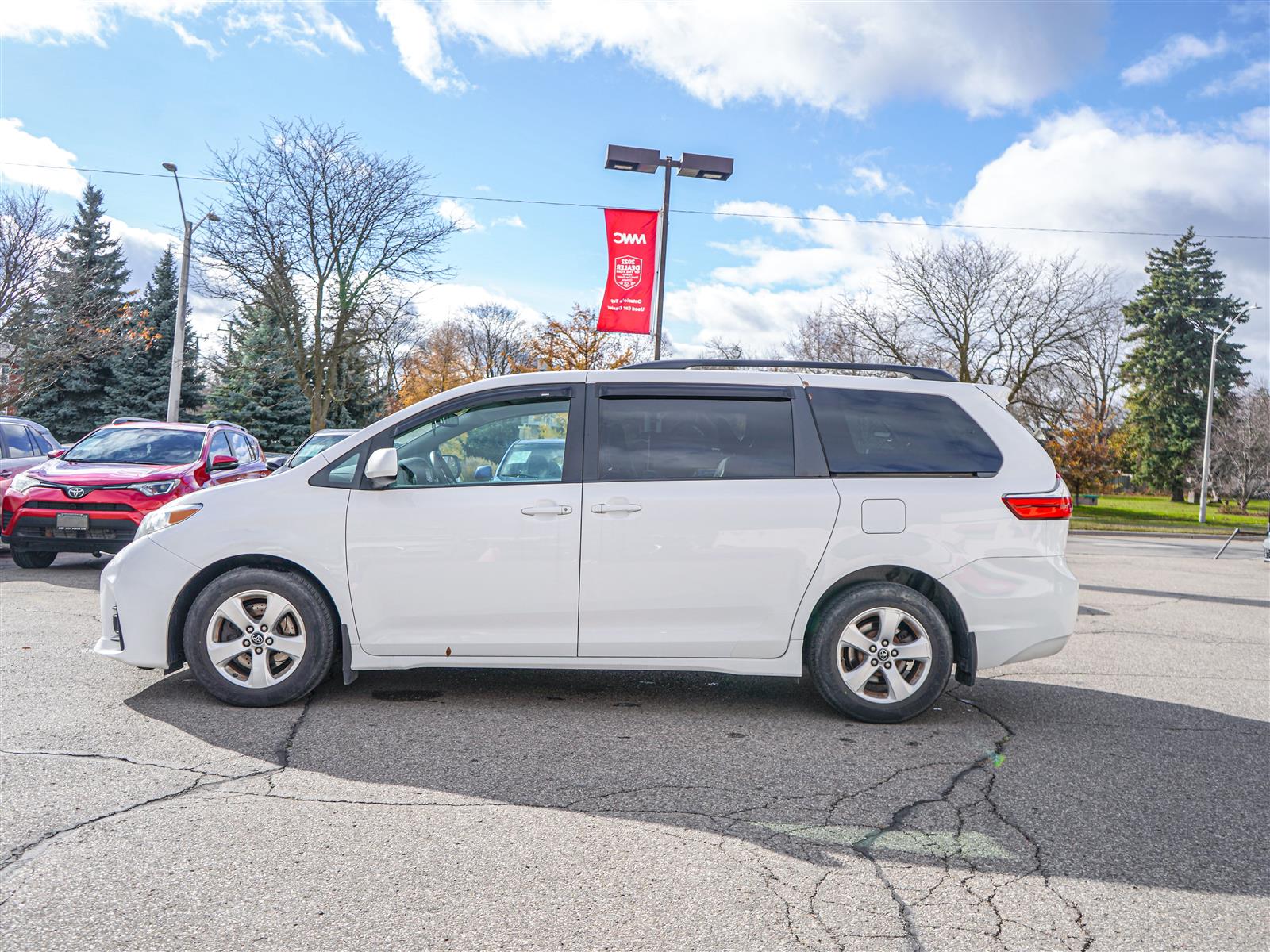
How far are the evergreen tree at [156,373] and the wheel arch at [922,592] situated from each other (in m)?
38.0

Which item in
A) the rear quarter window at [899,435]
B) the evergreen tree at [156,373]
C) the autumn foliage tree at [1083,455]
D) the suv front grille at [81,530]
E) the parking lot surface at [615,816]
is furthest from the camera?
the evergreen tree at [156,373]

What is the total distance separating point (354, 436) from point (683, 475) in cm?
182

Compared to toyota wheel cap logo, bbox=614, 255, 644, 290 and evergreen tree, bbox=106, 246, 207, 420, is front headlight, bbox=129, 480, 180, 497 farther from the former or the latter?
evergreen tree, bbox=106, 246, 207, 420

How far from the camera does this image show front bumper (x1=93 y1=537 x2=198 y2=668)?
5301mm

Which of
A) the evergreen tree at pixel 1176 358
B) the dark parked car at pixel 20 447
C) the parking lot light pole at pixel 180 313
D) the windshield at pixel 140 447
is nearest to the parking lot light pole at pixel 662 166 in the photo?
the windshield at pixel 140 447

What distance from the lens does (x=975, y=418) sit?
5.57 metres

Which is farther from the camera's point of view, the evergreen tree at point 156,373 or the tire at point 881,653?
the evergreen tree at point 156,373

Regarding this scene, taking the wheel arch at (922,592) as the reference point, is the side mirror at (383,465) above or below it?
above

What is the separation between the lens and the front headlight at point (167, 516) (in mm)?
5391

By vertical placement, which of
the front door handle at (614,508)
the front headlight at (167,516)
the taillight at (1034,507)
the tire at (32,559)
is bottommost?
the tire at (32,559)

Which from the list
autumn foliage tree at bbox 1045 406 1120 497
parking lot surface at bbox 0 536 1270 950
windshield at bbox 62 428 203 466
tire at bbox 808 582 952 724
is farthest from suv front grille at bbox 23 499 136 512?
autumn foliage tree at bbox 1045 406 1120 497

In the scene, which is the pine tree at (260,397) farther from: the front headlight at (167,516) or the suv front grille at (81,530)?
the front headlight at (167,516)

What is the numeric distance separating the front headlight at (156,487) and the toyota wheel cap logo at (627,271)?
6.68m

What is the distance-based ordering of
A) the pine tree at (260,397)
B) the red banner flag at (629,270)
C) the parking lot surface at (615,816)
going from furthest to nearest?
1. the pine tree at (260,397)
2. the red banner flag at (629,270)
3. the parking lot surface at (615,816)
